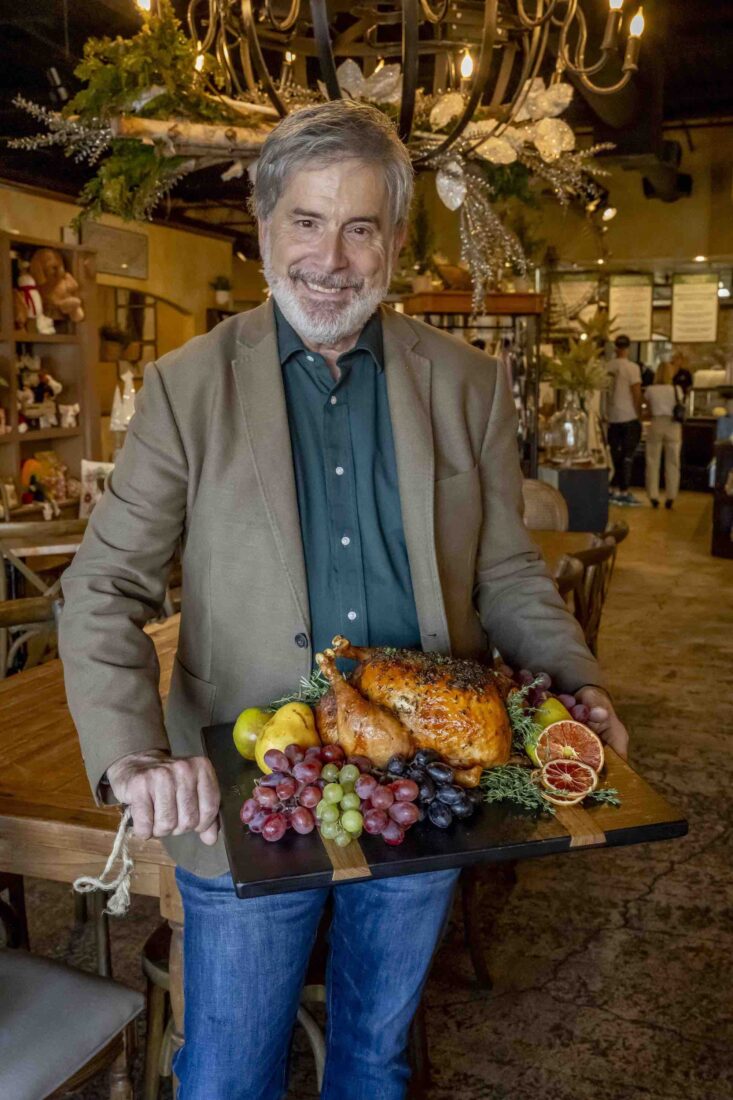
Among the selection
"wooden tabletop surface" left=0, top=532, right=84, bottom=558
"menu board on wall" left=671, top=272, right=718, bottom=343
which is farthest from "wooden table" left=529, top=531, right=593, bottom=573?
"menu board on wall" left=671, top=272, right=718, bottom=343

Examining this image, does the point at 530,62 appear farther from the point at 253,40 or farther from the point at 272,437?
the point at 272,437

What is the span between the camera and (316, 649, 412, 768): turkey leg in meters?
1.31

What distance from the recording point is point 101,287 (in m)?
11.3

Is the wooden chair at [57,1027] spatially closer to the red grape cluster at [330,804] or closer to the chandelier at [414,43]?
→ the red grape cluster at [330,804]

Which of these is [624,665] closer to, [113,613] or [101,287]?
[113,613]

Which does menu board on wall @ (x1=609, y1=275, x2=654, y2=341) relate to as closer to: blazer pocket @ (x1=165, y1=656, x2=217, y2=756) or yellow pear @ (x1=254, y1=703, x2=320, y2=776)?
blazer pocket @ (x1=165, y1=656, x2=217, y2=756)

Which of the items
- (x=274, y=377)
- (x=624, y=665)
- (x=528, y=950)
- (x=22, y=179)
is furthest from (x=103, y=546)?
(x=22, y=179)

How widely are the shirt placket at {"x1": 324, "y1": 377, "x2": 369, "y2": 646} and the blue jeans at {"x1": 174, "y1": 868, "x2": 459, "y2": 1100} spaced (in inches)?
16.2

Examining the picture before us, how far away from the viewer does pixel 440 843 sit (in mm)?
1189

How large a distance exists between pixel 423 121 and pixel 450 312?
96.6 inches

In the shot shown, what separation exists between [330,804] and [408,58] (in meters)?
1.73

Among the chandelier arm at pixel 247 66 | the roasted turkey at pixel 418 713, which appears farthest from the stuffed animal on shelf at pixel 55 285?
the roasted turkey at pixel 418 713

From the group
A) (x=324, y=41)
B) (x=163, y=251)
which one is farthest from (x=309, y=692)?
(x=163, y=251)

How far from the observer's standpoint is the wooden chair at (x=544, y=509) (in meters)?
4.97
